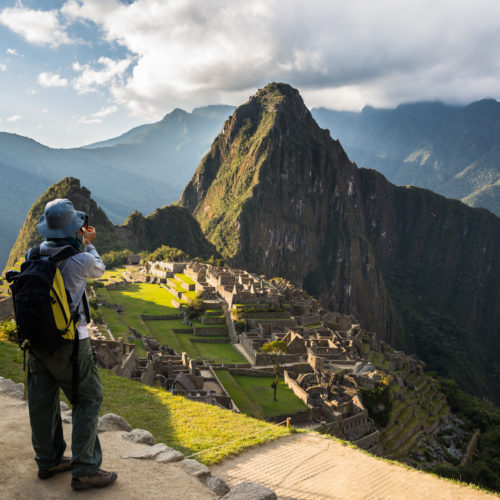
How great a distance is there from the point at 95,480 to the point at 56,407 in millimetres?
814

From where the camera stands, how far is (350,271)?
479 ft

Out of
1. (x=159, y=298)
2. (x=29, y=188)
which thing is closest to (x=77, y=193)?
(x=159, y=298)

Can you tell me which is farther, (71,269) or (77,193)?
(77,193)

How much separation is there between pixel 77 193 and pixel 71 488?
102201 mm

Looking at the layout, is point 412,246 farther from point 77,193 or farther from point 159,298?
point 159,298

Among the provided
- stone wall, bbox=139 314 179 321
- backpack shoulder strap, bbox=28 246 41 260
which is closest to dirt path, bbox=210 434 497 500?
backpack shoulder strap, bbox=28 246 41 260

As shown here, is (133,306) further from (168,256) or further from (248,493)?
(248,493)

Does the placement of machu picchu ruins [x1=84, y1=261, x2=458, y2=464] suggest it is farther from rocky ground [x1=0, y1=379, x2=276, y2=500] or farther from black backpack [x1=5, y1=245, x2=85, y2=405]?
black backpack [x1=5, y1=245, x2=85, y2=405]

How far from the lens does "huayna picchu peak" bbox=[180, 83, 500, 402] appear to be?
131 metres

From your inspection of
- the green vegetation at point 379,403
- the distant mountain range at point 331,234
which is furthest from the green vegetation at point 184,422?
the distant mountain range at point 331,234

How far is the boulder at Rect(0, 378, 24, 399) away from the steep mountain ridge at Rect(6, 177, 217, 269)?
3181 inches

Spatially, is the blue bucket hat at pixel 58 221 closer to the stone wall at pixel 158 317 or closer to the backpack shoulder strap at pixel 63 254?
the backpack shoulder strap at pixel 63 254

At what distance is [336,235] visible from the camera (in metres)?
154

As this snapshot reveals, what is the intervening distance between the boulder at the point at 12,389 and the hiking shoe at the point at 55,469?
322 centimetres
